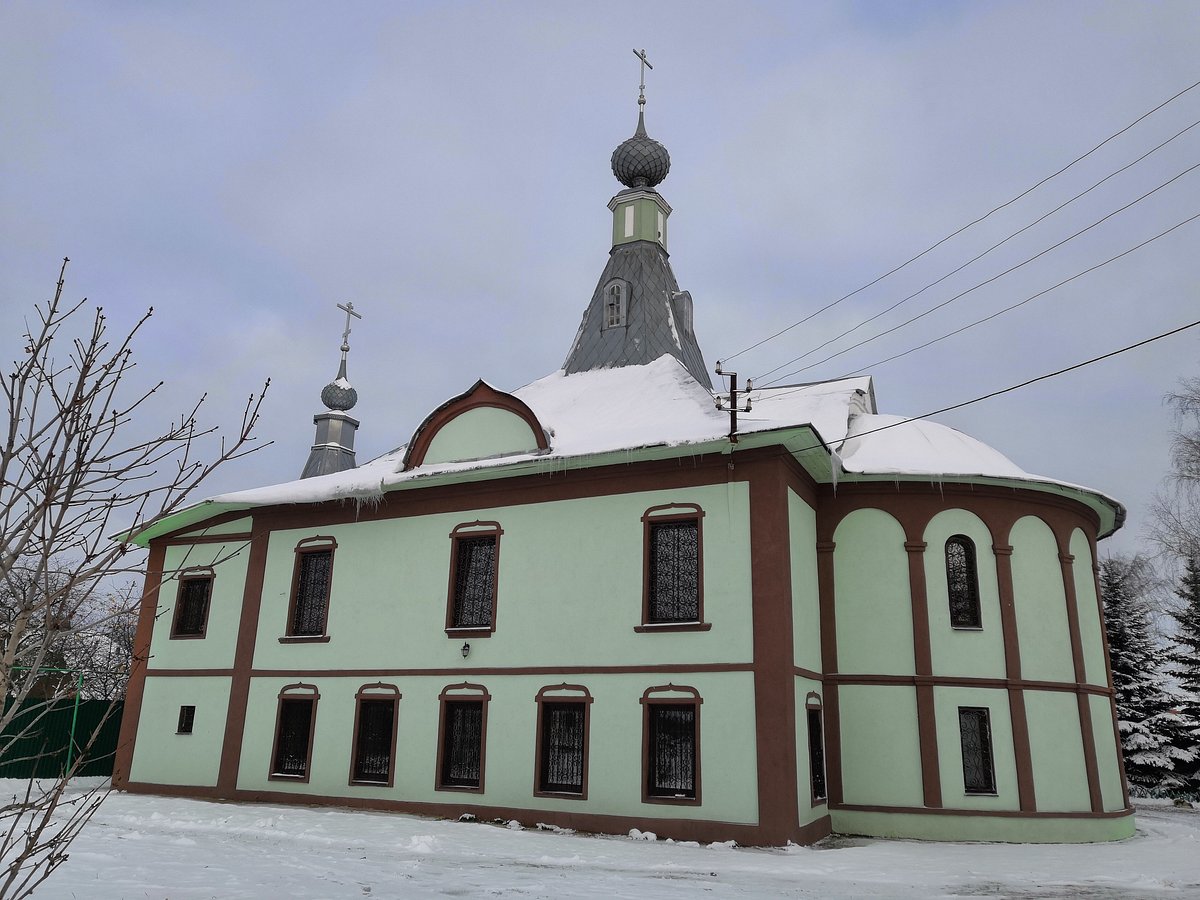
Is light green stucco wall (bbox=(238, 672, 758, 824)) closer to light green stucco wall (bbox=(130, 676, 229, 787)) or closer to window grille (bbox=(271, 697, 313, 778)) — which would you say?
window grille (bbox=(271, 697, 313, 778))

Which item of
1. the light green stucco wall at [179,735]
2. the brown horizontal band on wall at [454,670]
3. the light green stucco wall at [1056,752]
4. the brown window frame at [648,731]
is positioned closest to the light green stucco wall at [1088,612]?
the light green stucco wall at [1056,752]

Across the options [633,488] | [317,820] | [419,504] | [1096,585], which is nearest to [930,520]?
[1096,585]

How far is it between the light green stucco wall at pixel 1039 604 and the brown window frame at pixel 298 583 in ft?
37.9

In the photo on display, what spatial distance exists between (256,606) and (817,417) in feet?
35.6

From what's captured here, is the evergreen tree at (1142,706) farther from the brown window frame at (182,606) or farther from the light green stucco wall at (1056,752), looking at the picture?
the brown window frame at (182,606)

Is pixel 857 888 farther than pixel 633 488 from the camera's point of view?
No

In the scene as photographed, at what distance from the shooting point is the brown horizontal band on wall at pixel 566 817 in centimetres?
1196

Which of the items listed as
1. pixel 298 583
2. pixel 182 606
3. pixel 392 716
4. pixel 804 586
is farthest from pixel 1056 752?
pixel 182 606

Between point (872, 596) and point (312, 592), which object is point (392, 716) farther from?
point (872, 596)

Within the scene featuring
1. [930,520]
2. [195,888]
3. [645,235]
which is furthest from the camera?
[645,235]

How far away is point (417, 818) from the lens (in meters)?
13.8

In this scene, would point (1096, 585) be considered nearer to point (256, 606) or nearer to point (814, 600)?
point (814, 600)

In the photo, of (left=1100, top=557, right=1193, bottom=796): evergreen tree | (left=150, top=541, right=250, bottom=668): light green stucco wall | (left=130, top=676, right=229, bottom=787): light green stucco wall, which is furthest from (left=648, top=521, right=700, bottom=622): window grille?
(left=1100, top=557, right=1193, bottom=796): evergreen tree

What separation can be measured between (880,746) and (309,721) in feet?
31.2
